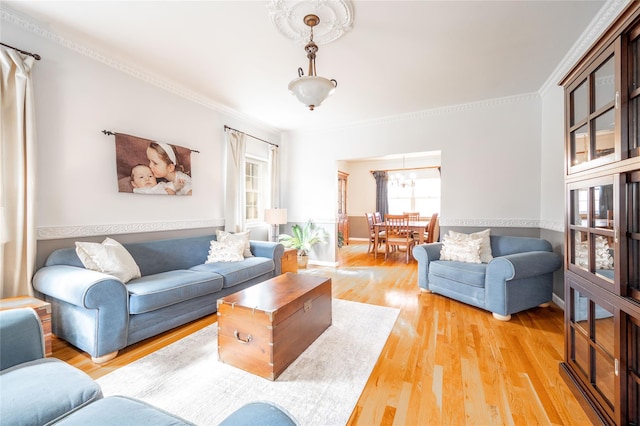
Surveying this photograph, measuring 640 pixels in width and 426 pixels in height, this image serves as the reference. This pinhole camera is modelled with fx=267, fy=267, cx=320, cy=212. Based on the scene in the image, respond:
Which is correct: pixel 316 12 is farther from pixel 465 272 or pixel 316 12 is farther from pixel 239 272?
pixel 465 272

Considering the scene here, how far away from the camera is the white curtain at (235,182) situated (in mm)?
4168

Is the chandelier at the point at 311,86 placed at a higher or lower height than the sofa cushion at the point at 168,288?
higher

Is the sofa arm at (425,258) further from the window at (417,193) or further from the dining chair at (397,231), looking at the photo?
the window at (417,193)

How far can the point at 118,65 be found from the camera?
9.36ft

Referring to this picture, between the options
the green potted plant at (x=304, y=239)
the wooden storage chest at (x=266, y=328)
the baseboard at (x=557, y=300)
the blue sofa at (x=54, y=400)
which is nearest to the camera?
the blue sofa at (x=54, y=400)

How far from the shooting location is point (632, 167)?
1200mm

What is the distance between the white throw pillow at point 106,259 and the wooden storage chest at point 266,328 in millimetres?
1153

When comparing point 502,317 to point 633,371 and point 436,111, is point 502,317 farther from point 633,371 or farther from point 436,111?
point 436,111

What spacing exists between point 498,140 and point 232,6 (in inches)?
152

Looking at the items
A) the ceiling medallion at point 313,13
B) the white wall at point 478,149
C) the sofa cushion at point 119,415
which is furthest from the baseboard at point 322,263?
the sofa cushion at point 119,415

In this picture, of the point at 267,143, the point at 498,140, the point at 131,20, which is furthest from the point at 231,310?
the point at 498,140

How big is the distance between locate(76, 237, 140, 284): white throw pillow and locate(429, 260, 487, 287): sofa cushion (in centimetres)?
338

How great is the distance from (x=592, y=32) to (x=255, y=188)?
4685 mm

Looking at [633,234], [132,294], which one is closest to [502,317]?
[633,234]
